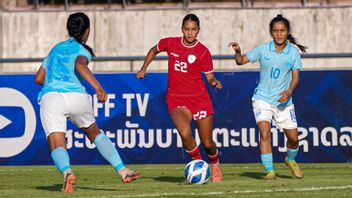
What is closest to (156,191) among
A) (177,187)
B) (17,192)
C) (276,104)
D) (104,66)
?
(177,187)

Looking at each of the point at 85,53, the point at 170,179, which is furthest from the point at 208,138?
the point at 85,53

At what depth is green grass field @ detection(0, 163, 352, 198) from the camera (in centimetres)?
1112

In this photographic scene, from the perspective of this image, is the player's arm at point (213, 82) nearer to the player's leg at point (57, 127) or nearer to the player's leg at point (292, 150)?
the player's leg at point (292, 150)

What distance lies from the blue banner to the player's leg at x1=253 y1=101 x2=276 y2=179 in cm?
360

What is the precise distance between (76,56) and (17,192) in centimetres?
160

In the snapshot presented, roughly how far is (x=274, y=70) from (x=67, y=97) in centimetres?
312

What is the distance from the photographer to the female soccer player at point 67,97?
11406 mm

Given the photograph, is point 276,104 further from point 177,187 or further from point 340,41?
point 340,41

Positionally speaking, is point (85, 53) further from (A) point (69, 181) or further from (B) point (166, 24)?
(B) point (166, 24)

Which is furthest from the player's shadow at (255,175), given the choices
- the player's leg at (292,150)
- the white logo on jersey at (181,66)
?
the white logo on jersey at (181,66)

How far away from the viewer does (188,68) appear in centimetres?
1320

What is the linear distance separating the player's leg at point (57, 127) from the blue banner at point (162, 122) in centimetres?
569

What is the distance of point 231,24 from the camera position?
2673 centimetres

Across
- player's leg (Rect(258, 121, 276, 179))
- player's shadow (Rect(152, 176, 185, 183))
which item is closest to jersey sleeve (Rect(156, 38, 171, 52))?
player's leg (Rect(258, 121, 276, 179))
